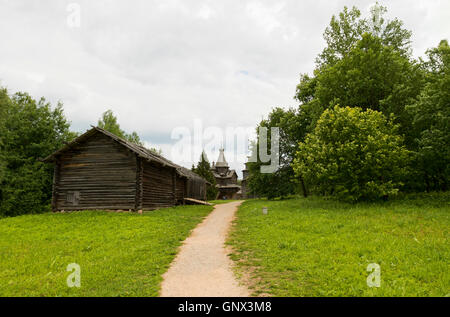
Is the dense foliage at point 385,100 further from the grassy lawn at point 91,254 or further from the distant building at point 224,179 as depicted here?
the distant building at point 224,179

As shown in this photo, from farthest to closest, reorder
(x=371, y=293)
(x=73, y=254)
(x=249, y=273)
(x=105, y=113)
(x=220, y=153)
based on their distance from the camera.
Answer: (x=220, y=153) < (x=105, y=113) < (x=73, y=254) < (x=249, y=273) < (x=371, y=293)

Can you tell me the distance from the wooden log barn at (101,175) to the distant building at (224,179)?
146ft

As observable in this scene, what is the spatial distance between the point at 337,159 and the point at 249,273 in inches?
597

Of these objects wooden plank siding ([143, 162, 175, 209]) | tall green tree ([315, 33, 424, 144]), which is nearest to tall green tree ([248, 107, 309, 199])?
tall green tree ([315, 33, 424, 144])

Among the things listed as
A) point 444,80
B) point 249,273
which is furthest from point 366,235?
point 444,80

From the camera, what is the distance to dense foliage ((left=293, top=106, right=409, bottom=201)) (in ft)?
60.2

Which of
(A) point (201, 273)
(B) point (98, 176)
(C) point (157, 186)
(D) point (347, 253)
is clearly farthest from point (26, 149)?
(D) point (347, 253)

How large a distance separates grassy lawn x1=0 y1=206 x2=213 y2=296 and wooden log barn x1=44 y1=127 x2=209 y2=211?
14.0 ft

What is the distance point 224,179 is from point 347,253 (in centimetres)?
6204

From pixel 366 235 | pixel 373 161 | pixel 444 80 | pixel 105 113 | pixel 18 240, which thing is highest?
pixel 105 113

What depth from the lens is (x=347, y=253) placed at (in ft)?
28.7

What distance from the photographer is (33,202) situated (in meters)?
28.9

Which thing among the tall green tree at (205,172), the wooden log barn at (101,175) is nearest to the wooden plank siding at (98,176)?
the wooden log barn at (101,175)

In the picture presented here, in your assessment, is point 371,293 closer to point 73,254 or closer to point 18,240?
point 73,254
